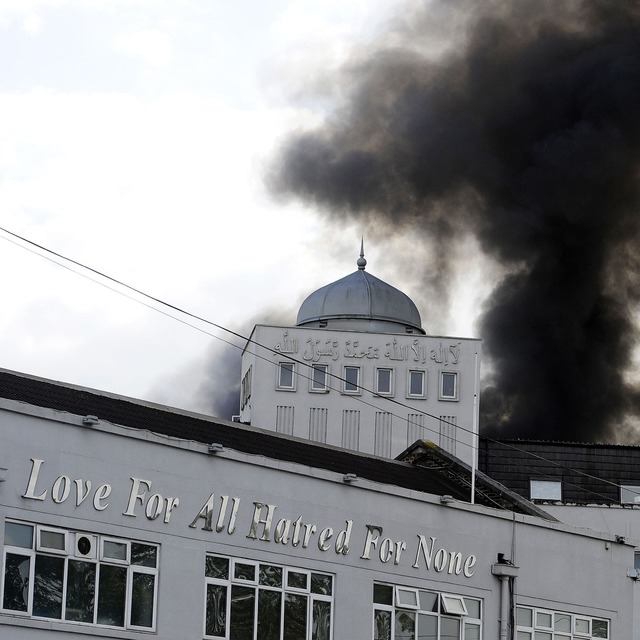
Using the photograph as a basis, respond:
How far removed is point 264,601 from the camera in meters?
30.0

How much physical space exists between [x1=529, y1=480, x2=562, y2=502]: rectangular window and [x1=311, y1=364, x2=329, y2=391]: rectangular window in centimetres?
1471

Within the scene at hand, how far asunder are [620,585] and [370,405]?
5161cm

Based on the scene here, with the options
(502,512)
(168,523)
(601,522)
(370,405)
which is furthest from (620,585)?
(370,405)

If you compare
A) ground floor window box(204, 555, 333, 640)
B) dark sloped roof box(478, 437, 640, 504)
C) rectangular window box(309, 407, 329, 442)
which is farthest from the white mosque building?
ground floor window box(204, 555, 333, 640)

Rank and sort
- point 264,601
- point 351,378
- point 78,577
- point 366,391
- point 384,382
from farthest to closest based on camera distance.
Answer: point 351,378 → point 384,382 → point 366,391 → point 264,601 → point 78,577

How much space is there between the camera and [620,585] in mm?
38000

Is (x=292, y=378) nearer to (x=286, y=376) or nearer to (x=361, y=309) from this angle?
(x=286, y=376)

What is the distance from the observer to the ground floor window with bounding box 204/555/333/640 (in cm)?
2927

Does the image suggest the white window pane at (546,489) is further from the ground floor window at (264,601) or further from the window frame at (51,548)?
the window frame at (51,548)

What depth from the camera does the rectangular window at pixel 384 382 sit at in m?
89.8

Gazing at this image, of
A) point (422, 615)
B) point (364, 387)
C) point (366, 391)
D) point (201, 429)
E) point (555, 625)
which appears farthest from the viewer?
point (364, 387)

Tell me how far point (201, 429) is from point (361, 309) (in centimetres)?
6165

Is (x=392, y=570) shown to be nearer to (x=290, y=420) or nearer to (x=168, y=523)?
(x=168, y=523)

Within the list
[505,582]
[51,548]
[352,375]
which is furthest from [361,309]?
[51,548]
